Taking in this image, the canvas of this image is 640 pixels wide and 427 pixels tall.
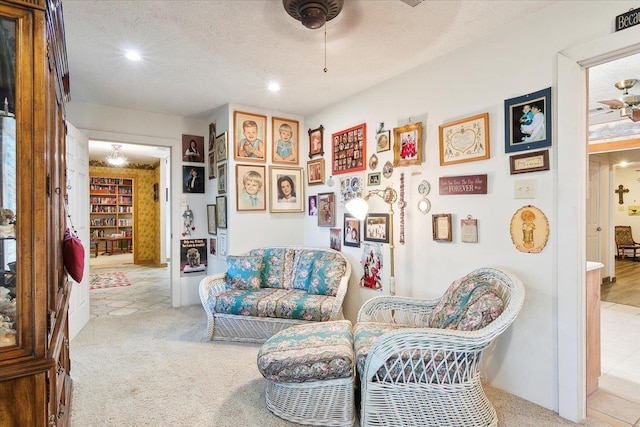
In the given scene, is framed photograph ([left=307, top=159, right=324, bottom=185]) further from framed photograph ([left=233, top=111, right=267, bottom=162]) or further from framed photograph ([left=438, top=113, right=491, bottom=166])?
framed photograph ([left=438, top=113, right=491, bottom=166])

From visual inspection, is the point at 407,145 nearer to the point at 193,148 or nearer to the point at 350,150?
the point at 350,150

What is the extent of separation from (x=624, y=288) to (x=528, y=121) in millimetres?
5111

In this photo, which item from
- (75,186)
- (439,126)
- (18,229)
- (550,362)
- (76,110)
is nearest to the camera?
(18,229)

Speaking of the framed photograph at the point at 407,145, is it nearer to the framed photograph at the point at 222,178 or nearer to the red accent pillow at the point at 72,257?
the framed photograph at the point at 222,178

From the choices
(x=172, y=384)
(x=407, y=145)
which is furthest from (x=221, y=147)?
(x=172, y=384)

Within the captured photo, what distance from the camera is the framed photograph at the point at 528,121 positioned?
211 cm

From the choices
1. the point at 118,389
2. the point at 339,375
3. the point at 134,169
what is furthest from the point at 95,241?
the point at 339,375

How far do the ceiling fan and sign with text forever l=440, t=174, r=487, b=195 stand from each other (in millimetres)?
1985

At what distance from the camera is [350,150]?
368 cm

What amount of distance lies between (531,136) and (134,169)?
9.25 metres

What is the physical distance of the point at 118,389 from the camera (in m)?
2.38

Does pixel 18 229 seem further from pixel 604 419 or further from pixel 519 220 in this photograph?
pixel 604 419

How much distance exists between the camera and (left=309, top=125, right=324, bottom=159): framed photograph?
412 cm

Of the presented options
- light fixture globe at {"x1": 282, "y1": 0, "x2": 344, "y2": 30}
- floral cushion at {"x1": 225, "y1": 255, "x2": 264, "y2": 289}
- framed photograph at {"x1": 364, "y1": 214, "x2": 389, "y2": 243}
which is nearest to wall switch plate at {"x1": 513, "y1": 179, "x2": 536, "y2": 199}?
framed photograph at {"x1": 364, "y1": 214, "x2": 389, "y2": 243}
